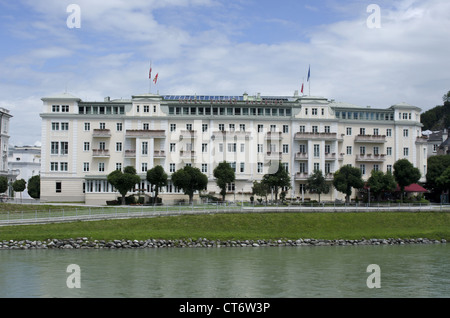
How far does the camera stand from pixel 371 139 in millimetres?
83562

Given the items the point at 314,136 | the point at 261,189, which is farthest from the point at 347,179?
the point at 261,189

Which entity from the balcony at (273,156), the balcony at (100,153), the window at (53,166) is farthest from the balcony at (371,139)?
the window at (53,166)

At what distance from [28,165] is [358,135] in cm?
8347

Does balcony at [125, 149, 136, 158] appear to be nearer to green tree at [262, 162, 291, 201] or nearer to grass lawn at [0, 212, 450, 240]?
green tree at [262, 162, 291, 201]

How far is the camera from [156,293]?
25938mm

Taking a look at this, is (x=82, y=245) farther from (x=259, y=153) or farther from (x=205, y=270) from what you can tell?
(x=259, y=153)

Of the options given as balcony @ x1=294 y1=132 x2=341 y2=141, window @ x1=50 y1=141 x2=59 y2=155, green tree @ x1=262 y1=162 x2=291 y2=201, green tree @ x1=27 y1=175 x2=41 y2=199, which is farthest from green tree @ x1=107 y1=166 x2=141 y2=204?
balcony @ x1=294 y1=132 x2=341 y2=141

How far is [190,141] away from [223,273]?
50.7m

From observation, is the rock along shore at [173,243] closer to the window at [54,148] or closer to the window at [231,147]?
the window at [231,147]

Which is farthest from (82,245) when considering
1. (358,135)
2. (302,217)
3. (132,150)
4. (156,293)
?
(358,135)

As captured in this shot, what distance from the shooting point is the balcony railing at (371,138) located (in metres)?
83.3

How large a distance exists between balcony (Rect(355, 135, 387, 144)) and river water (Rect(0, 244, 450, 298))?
41572mm

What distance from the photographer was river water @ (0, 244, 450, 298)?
26.5 metres

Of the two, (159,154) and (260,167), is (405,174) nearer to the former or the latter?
(260,167)
